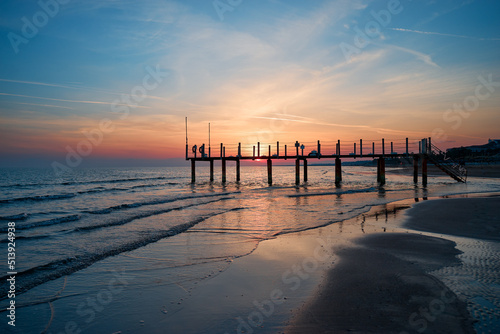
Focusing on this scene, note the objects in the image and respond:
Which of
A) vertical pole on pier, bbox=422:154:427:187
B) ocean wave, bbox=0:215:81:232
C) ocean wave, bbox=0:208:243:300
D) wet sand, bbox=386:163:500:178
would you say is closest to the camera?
ocean wave, bbox=0:208:243:300

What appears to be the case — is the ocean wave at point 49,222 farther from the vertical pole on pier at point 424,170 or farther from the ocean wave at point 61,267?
the vertical pole on pier at point 424,170

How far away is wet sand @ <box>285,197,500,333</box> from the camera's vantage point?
4070mm

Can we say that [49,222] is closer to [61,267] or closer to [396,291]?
[61,267]

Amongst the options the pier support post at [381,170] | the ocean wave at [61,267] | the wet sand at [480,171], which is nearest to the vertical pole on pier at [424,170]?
the pier support post at [381,170]

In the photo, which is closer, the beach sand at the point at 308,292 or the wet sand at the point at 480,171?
the beach sand at the point at 308,292

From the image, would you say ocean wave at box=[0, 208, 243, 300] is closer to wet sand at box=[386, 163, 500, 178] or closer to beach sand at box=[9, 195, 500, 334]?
beach sand at box=[9, 195, 500, 334]

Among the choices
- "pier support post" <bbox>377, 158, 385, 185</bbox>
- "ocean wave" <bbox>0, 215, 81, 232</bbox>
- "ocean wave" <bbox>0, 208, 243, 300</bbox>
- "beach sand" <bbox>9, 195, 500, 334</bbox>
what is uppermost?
"pier support post" <bbox>377, 158, 385, 185</bbox>

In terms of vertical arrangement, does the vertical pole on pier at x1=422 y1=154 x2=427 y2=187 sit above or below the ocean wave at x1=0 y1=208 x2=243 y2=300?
above

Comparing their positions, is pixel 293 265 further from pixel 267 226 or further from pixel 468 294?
pixel 267 226

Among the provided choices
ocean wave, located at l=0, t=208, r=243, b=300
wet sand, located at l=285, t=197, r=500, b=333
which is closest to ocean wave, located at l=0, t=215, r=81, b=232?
ocean wave, located at l=0, t=208, r=243, b=300

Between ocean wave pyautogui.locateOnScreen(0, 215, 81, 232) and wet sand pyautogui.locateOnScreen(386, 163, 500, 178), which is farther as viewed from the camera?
wet sand pyautogui.locateOnScreen(386, 163, 500, 178)

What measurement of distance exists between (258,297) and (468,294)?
11.6ft

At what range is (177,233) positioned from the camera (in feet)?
35.5

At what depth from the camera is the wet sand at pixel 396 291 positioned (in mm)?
4070
